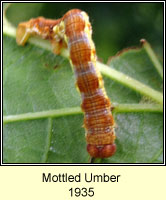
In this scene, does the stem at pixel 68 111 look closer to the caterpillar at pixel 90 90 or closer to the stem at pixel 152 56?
the caterpillar at pixel 90 90

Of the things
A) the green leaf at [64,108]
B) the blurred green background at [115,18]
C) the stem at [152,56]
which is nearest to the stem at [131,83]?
the green leaf at [64,108]

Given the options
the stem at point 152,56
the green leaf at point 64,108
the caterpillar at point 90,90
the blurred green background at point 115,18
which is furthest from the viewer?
the blurred green background at point 115,18

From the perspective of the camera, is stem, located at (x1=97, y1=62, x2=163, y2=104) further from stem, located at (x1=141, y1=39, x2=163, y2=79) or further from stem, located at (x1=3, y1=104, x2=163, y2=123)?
stem, located at (x1=141, y1=39, x2=163, y2=79)

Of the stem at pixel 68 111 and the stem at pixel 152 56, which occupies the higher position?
the stem at pixel 152 56

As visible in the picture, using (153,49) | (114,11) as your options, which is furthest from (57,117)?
(114,11)

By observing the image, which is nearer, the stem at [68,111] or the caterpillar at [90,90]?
the caterpillar at [90,90]

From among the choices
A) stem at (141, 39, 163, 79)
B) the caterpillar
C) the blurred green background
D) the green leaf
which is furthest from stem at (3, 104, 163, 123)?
the blurred green background

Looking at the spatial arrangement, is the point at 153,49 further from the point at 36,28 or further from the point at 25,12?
the point at 25,12

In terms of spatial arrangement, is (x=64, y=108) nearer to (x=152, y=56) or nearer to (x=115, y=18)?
(x=152, y=56)
